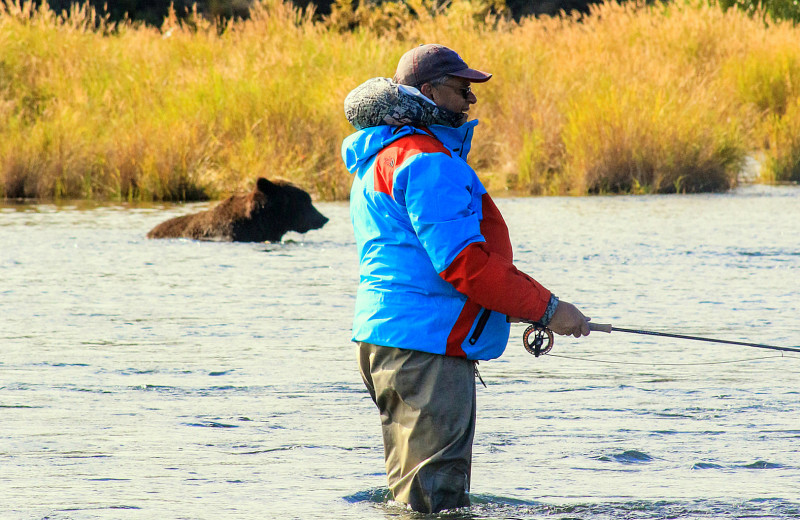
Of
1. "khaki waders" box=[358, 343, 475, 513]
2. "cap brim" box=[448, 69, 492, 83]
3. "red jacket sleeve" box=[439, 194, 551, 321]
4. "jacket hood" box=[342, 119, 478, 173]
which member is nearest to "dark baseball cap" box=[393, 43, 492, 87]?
"cap brim" box=[448, 69, 492, 83]

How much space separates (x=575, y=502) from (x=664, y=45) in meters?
18.3

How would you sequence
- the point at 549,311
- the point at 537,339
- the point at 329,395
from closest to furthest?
the point at 549,311 → the point at 537,339 → the point at 329,395

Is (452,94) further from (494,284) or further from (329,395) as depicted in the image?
(329,395)

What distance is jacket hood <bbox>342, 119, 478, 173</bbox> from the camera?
4.14 metres

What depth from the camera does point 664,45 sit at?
Result: 2222 centimetres

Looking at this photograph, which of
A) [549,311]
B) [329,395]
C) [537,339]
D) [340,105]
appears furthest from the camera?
[340,105]

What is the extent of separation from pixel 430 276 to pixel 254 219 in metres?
9.04

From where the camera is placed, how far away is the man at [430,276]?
3.97 m

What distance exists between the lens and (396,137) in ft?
13.6

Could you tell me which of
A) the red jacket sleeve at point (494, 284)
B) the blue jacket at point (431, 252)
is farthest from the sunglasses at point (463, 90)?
the red jacket sleeve at point (494, 284)

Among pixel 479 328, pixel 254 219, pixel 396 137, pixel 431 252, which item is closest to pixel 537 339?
pixel 479 328

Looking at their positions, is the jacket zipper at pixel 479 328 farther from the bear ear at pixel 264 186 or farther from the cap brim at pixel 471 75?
the bear ear at pixel 264 186

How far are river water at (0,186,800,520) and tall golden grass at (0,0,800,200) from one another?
5732mm

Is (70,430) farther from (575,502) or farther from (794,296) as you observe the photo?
(794,296)
